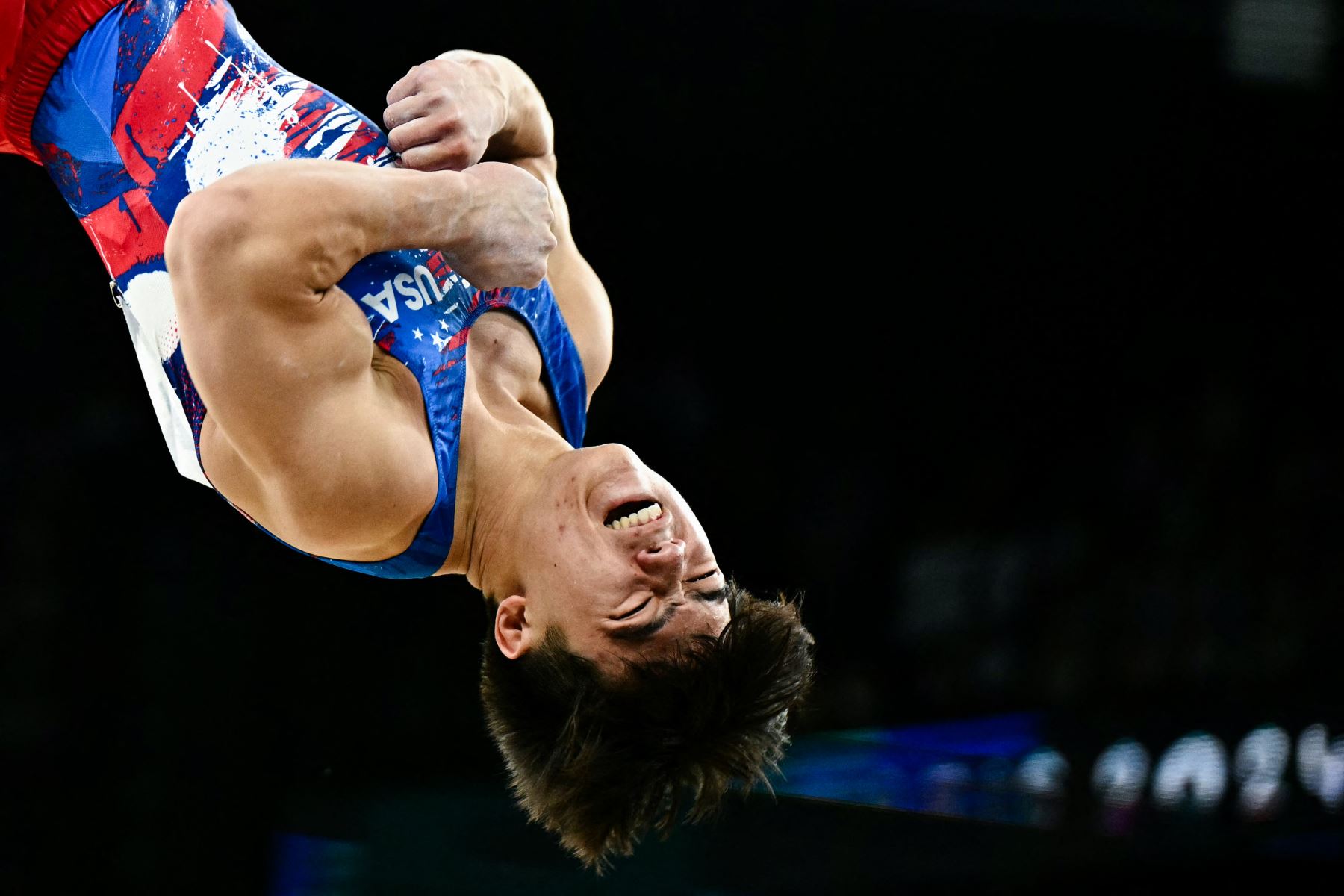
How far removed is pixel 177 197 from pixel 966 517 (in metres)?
2.73

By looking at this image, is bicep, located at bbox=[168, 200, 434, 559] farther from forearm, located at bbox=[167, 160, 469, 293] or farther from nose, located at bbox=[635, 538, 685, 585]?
nose, located at bbox=[635, 538, 685, 585]

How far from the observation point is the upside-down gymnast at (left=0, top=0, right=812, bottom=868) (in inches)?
55.0

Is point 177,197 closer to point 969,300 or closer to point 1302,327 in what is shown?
point 969,300

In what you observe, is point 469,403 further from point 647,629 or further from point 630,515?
point 647,629

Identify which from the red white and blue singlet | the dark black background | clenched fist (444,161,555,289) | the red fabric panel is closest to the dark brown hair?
the red white and blue singlet

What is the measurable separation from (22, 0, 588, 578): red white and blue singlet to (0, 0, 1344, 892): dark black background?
1.25m

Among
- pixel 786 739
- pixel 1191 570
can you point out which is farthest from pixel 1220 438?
pixel 786 739

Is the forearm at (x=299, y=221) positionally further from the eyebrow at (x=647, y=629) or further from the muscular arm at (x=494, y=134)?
the eyebrow at (x=647, y=629)

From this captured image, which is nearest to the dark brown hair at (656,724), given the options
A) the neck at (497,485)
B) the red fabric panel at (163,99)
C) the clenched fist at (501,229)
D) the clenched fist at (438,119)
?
the neck at (497,485)

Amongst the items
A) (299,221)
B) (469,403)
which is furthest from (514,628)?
(299,221)

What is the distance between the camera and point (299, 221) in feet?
4.48

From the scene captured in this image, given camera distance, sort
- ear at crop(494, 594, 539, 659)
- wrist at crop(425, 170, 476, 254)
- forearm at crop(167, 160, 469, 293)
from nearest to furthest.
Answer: forearm at crop(167, 160, 469, 293), wrist at crop(425, 170, 476, 254), ear at crop(494, 594, 539, 659)

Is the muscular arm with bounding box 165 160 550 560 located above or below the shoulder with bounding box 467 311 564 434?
above

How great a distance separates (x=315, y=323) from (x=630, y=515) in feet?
1.41
